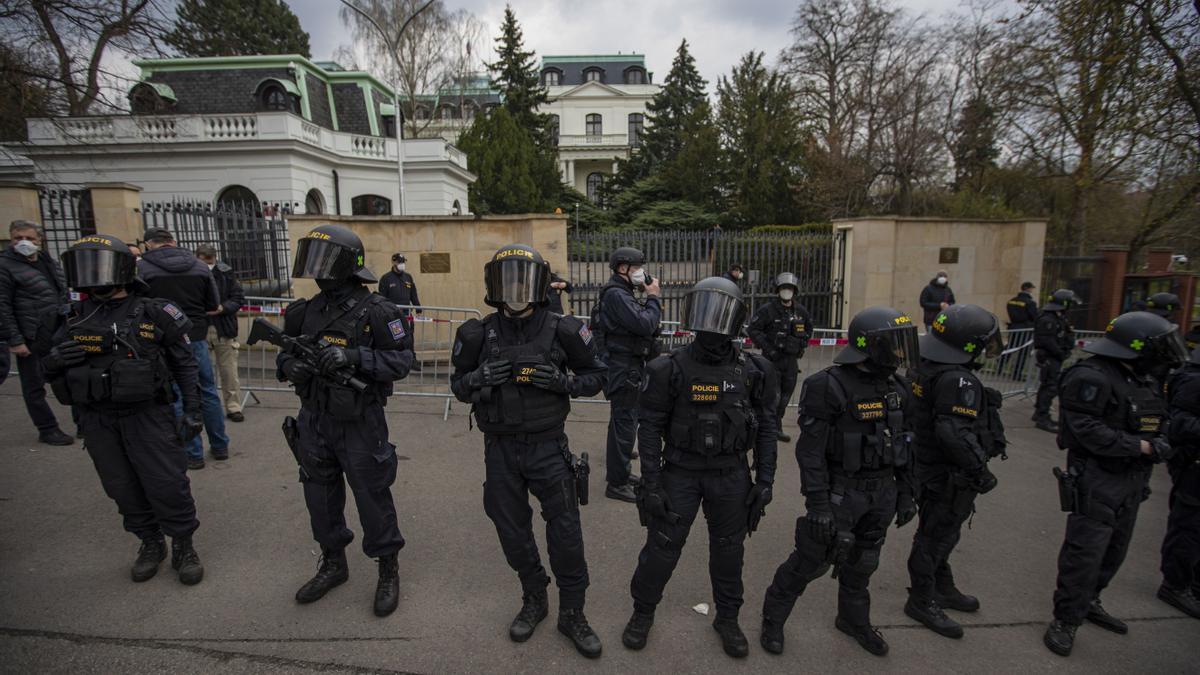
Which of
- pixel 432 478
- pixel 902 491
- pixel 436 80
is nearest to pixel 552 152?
pixel 436 80

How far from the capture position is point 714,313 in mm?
2963

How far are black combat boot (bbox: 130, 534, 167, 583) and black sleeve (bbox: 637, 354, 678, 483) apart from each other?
3220 millimetres

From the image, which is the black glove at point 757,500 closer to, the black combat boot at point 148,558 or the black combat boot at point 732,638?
the black combat boot at point 732,638

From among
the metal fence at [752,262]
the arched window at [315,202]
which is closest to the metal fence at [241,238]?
the metal fence at [752,262]

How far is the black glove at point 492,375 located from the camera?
3023 mm

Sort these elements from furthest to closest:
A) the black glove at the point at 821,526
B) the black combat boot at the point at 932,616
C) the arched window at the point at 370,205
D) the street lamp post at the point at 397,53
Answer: the arched window at the point at 370,205 → the street lamp post at the point at 397,53 → the black combat boot at the point at 932,616 → the black glove at the point at 821,526

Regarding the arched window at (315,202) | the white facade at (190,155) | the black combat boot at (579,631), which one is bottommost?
the black combat boot at (579,631)

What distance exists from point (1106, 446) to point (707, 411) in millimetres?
2274

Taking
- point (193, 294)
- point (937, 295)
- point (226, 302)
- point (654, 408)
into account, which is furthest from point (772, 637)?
point (937, 295)

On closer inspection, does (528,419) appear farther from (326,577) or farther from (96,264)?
(96,264)

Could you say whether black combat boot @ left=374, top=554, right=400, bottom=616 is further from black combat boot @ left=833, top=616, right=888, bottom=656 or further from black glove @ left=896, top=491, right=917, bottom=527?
black glove @ left=896, top=491, right=917, bottom=527

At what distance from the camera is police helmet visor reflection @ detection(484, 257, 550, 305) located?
3.07 metres

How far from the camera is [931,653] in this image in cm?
320

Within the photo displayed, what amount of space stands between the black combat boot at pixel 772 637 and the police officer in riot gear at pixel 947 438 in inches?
39.0
